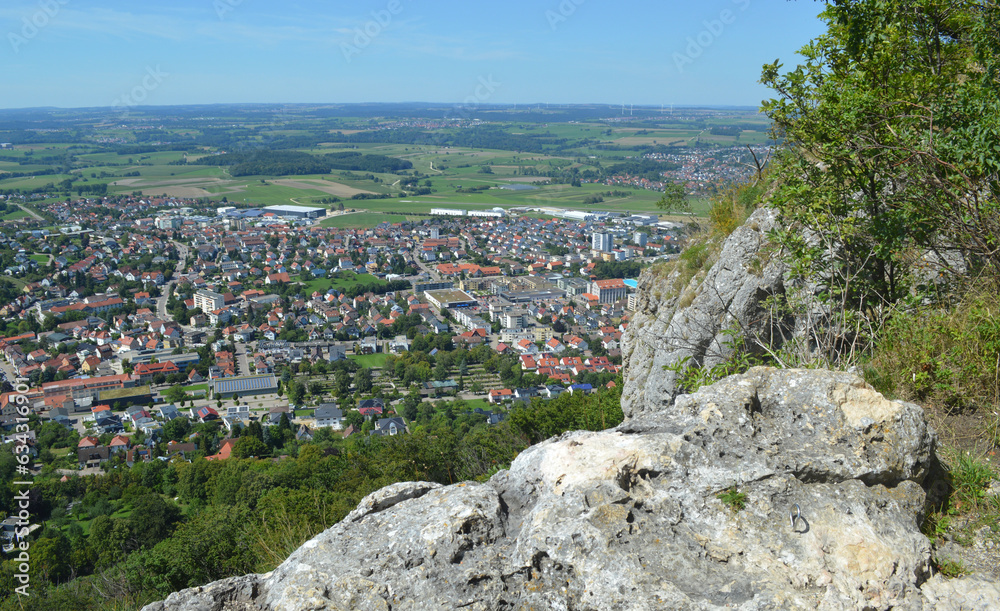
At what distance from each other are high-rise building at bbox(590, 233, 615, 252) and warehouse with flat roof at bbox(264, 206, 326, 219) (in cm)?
4334

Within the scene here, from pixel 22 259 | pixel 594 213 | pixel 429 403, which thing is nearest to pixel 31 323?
pixel 22 259

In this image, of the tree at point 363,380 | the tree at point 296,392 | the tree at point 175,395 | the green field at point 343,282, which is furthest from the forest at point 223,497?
the green field at point 343,282

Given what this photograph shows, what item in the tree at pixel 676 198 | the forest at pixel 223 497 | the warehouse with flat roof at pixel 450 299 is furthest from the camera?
the warehouse with flat roof at pixel 450 299

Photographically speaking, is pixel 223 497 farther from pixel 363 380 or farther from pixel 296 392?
pixel 363 380

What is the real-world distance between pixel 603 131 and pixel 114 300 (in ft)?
479

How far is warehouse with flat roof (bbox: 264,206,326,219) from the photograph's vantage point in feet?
298

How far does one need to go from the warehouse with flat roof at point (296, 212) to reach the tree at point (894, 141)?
298 ft

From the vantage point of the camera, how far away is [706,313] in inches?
355

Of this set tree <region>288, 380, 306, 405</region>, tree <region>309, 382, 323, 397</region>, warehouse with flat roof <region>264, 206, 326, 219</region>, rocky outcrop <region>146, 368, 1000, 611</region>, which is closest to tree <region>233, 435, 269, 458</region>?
tree <region>288, 380, 306, 405</region>

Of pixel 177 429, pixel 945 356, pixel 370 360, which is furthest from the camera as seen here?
pixel 370 360

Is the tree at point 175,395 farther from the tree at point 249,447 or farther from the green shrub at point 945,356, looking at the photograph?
the green shrub at point 945,356

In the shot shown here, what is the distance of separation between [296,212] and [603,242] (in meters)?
47.9

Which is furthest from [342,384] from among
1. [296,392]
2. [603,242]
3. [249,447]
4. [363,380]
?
[603,242]

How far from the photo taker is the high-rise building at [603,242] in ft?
224
